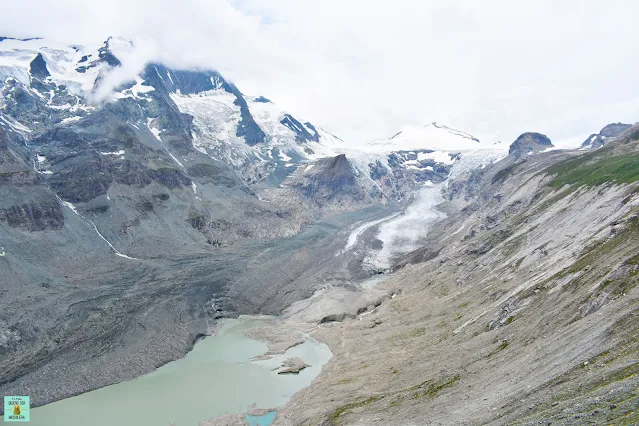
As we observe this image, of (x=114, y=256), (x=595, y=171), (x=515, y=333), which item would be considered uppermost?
(x=595, y=171)

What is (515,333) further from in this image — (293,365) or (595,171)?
(595,171)

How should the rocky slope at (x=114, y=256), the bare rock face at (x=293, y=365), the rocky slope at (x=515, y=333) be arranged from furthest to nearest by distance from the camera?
1. the rocky slope at (x=114, y=256)
2. the bare rock face at (x=293, y=365)
3. the rocky slope at (x=515, y=333)

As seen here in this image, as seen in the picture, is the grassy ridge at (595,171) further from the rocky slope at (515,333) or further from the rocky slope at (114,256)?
the rocky slope at (114,256)

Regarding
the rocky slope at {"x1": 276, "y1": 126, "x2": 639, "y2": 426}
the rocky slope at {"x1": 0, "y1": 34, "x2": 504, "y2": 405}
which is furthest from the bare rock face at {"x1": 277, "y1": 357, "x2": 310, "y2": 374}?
the rocky slope at {"x1": 0, "y1": 34, "x2": 504, "y2": 405}

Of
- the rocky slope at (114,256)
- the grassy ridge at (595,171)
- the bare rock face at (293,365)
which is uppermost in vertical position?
the grassy ridge at (595,171)

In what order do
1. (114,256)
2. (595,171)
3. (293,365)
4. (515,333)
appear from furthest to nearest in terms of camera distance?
(114,256), (595,171), (293,365), (515,333)

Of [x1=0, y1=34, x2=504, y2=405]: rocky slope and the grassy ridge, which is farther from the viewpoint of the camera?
the grassy ridge

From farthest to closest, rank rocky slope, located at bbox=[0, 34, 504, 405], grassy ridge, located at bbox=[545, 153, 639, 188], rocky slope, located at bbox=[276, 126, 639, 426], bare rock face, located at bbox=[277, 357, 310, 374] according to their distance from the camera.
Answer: grassy ridge, located at bbox=[545, 153, 639, 188], rocky slope, located at bbox=[0, 34, 504, 405], bare rock face, located at bbox=[277, 357, 310, 374], rocky slope, located at bbox=[276, 126, 639, 426]

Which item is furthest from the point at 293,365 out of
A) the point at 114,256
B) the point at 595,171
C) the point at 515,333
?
the point at 114,256

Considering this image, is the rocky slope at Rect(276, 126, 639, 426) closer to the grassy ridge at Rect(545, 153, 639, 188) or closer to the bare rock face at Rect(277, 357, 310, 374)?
the grassy ridge at Rect(545, 153, 639, 188)

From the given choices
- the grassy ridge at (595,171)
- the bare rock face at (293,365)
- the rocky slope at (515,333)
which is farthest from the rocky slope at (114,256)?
the grassy ridge at (595,171)
